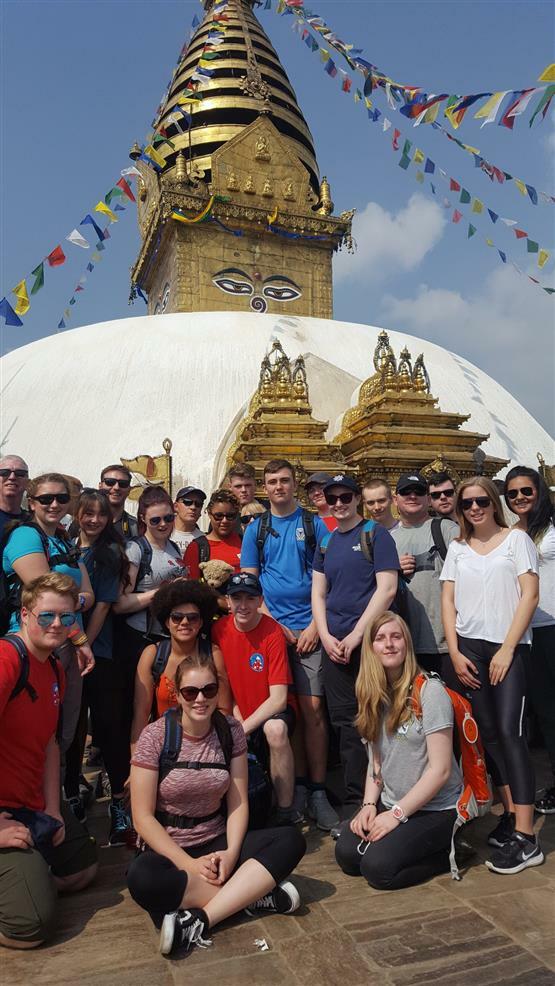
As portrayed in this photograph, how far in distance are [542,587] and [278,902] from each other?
2277 mm

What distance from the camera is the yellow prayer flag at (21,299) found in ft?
34.3

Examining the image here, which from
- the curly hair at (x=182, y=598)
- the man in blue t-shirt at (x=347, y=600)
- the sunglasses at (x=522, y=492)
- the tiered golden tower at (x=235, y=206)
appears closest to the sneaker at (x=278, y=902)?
the man in blue t-shirt at (x=347, y=600)

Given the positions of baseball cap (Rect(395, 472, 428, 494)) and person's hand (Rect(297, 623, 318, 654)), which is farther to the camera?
baseball cap (Rect(395, 472, 428, 494))

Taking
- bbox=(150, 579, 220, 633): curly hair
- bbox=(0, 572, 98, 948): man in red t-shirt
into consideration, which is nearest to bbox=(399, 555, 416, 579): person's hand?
bbox=(150, 579, 220, 633): curly hair

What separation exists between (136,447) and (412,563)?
27.3ft

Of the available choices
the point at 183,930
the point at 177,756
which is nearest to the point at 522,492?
the point at 177,756

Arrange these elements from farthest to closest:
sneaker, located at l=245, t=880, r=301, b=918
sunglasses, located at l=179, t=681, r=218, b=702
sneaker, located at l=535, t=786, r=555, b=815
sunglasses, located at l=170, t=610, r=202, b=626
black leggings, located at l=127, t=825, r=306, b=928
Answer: sneaker, located at l=535, t=786, r=555, b=815 → sunglasses, located at l=170, t=610, r=202, b=626 → sunglasses, located at l=179, t=681, r=218, b=702 → sneaker, located at l=245, t=880, r=301, b=918 → black leggings, located at l=127, t=825, r=306, b=928

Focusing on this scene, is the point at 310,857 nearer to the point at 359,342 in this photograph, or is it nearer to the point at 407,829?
the point at 407,829

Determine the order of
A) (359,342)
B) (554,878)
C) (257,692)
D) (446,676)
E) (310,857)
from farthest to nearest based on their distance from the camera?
(359,342) < (446,676) < (257,692) < (310,857) < (554,878)

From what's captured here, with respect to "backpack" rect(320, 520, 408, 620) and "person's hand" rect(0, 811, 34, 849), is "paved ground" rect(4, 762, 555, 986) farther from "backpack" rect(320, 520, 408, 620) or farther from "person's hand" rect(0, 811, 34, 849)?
"backpack" rect(320, 520, 408, 620)

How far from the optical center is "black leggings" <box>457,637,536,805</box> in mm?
3289

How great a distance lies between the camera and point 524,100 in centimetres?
698

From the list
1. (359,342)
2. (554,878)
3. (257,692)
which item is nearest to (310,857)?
(257,692)

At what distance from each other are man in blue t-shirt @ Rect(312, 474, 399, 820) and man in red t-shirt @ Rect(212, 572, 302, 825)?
30cm
